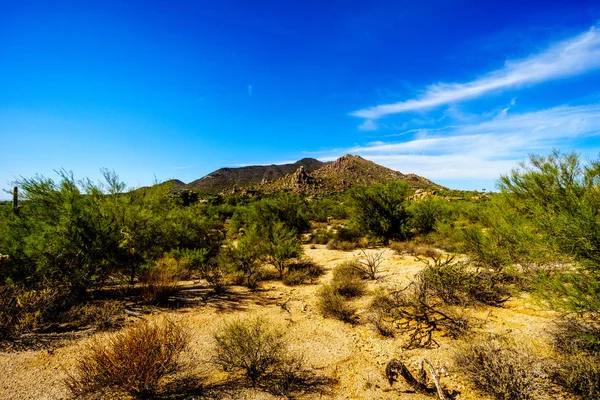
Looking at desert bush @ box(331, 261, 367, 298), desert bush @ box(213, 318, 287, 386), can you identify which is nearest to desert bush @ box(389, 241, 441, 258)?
desert bush @ box(331, 261, 367, 298)

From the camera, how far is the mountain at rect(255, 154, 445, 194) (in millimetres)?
72000

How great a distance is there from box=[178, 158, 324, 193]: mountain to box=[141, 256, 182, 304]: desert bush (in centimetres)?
7005

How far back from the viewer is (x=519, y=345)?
5414mm

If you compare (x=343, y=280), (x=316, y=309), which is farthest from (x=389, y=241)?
(x=316, y=309)

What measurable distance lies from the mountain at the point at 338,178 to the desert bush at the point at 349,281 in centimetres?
5618

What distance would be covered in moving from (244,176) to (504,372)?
91.4 m

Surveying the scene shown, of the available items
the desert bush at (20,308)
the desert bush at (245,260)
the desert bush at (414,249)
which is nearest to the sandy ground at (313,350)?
the desert bush at (20,308)

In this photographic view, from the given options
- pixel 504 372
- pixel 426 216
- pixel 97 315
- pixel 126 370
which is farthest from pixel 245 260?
pixel 426 216

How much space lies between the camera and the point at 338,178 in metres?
79.4

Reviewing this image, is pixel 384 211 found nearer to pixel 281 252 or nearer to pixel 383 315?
pixel 281 252

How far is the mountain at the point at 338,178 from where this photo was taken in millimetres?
72000

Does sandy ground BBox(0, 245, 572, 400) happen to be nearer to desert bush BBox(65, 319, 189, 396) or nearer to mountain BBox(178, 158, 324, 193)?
desert bush BBox(65, 319, 189, 396)

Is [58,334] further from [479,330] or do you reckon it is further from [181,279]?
[479,330]

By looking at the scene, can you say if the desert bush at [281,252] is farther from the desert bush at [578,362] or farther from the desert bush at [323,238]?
the desert bush at [578,362]
